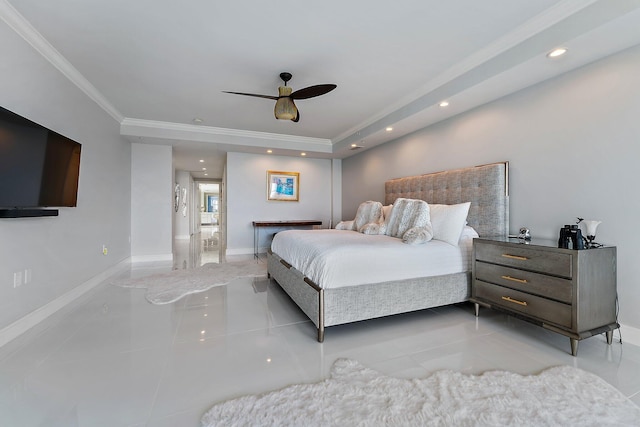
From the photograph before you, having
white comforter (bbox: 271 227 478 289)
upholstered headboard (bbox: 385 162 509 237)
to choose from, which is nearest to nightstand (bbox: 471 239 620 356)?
white comforter (bbox: 271 227 478 289)

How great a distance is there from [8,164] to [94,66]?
1.53 meters

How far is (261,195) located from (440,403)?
5452 mm

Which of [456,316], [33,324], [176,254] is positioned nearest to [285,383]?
[456,316]

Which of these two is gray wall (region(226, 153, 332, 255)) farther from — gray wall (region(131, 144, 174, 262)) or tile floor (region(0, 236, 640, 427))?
tile floor (region(0, 236, 640, 427))

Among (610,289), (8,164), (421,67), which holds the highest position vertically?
(421,67)

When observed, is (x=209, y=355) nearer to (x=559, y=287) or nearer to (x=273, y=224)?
(x=559, y=287)

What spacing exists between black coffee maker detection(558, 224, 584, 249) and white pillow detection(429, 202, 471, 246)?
2.83 ft

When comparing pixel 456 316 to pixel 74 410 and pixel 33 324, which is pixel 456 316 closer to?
pixel 74 410

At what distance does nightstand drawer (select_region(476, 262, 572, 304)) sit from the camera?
201 centimetres

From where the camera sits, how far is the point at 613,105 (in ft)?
7.31

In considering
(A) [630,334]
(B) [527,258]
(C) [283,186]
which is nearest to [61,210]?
(C) [283,186]

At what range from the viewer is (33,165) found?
91.0 inches

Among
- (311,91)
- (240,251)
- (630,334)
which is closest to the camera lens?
(630,334)

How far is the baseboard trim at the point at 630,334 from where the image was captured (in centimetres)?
211
